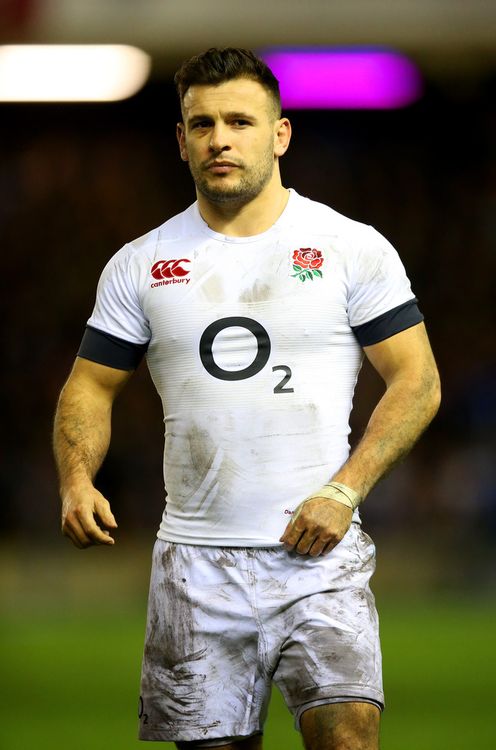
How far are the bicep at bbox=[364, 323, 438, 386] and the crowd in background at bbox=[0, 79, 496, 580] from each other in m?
10.5

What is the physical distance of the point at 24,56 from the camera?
44.7 ft

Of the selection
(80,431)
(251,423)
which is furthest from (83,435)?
(251,423)

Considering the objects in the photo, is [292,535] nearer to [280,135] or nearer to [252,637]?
[252,637]

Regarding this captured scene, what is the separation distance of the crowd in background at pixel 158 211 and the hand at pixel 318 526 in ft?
35.4

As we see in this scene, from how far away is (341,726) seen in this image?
3729mm

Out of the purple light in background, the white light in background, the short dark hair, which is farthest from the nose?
the purple light in background

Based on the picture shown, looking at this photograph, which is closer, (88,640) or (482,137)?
(88,640)

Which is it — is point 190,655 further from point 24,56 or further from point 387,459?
point 24,56

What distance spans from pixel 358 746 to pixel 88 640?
23.6 ft

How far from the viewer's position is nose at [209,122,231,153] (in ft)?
13.4

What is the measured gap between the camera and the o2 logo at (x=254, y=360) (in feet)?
13.3

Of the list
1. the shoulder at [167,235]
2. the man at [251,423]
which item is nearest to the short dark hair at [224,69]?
the man at [251,423]

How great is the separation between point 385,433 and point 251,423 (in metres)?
0.39

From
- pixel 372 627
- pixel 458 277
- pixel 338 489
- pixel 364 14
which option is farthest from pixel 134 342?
pixel 458 277
